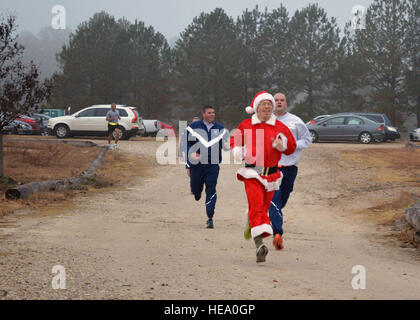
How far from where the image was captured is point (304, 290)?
611cm

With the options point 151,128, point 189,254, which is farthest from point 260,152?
point 151,128

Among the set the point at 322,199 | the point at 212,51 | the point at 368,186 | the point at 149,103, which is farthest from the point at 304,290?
the point at 149,103

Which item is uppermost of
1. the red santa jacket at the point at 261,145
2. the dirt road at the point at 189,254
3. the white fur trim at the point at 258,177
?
the red santa jacket at the point at 261,145

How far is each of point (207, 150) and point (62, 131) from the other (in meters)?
24.7

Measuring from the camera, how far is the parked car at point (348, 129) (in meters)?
33.8

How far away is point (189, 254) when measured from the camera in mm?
8156

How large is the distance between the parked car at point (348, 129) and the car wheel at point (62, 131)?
1242 centimetres

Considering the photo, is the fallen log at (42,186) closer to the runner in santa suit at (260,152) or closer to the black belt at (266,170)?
the runner in santa suit at (260,152)

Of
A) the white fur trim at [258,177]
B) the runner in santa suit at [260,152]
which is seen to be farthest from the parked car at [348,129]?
the white fur trim at [258,177]

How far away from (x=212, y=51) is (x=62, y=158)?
4091 cm

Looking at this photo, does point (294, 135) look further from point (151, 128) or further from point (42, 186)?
point (151, 128)

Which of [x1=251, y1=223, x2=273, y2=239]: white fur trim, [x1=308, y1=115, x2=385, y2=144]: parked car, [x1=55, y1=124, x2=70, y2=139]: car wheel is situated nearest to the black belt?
[x1=251, y1=223, x2=273, y2=239]: white fur trim

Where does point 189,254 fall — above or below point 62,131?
below

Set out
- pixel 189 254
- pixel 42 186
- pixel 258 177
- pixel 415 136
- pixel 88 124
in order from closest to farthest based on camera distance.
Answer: pixel 258 177 < pixel 189 254 < pixel 42 186 < pixel 88 124 < pixel 415 136
